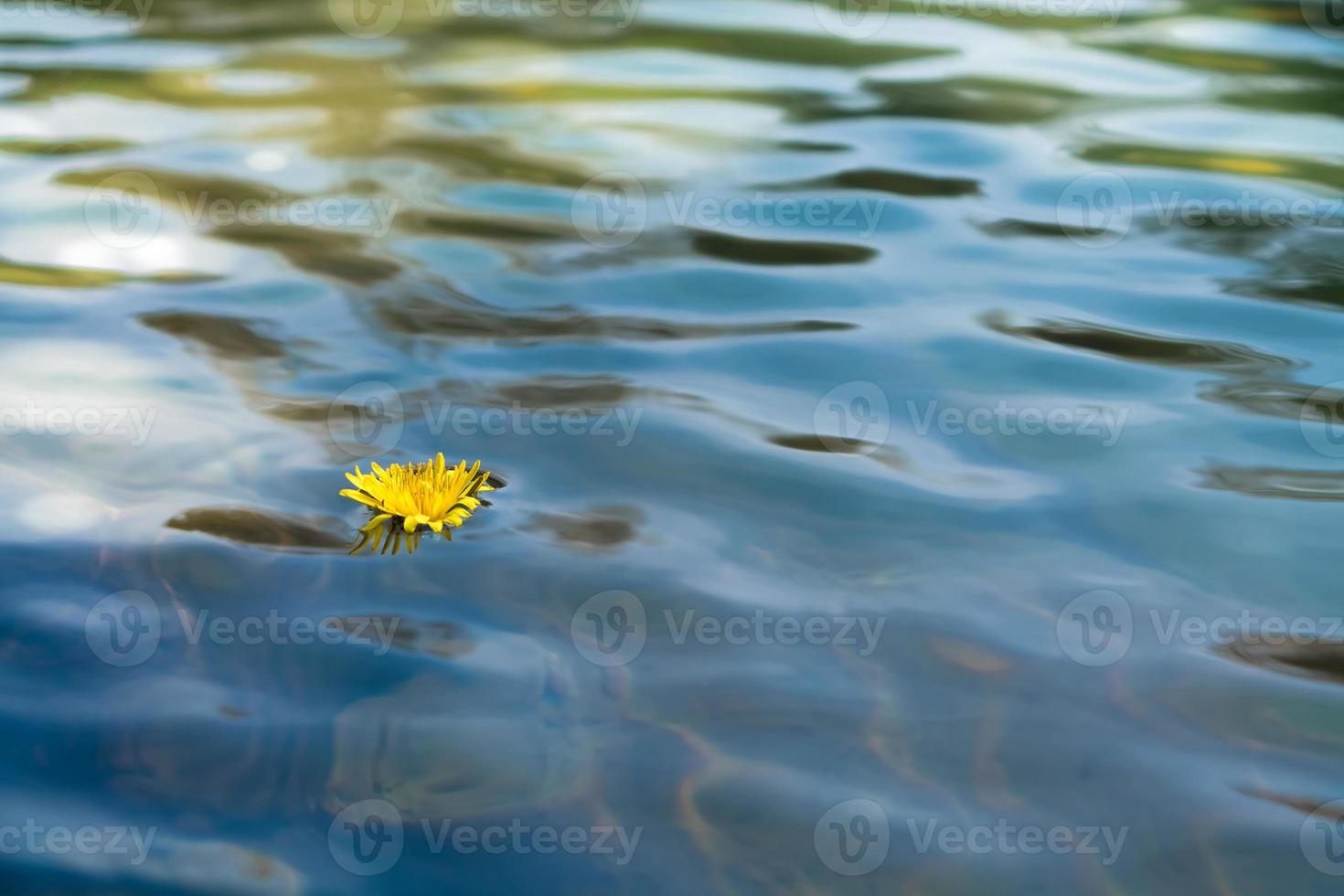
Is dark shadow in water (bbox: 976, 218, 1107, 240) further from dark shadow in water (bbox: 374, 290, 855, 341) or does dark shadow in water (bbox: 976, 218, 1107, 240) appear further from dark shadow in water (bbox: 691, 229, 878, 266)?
dark shadow in water (bbox: 374, 290, 855, 341)

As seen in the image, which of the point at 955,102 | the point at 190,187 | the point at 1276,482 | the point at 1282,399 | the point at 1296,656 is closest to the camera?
the point at 1296,656

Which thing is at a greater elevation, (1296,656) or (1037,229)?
(1037,229)

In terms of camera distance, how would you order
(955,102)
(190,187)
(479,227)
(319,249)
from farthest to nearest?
(955,102), (190,187), (479,227), (319,249)

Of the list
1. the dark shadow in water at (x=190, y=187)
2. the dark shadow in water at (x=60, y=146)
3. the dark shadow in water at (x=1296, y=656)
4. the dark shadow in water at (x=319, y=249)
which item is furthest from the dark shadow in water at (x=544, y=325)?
the dark shadow in water at (x=60, y=146)

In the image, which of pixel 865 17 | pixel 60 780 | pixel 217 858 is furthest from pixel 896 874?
pixel 865 17

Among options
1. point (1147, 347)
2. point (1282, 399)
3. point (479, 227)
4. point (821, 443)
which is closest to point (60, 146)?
point (479, 227)

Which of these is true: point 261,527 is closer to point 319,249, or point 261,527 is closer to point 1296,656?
point 319,249

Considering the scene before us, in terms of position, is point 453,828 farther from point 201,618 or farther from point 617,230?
point 617,230

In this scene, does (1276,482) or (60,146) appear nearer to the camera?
(1276,482)

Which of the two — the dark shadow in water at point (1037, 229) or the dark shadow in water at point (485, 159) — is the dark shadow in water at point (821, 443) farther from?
the dark shadow in water at point (485, 159)
